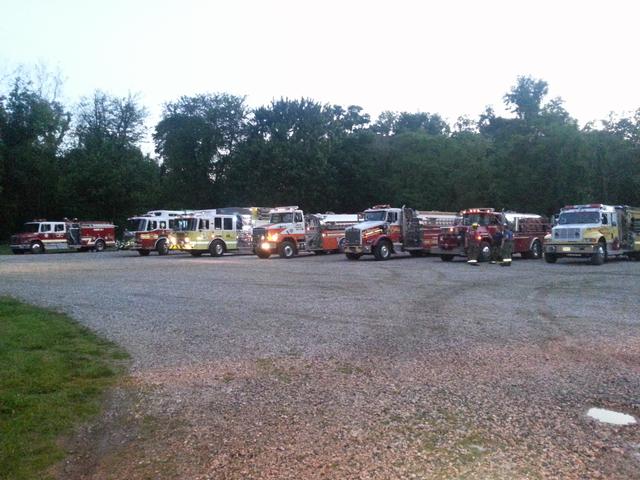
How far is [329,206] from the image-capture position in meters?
59.8

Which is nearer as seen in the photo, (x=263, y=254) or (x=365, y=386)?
(x=365, y=386)

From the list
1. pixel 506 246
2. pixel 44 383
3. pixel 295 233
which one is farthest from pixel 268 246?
pixel 44 383

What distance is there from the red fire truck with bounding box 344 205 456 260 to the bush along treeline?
13.7 meters

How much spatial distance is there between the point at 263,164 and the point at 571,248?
3515cm

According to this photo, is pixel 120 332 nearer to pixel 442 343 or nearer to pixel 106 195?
pixel 442 343

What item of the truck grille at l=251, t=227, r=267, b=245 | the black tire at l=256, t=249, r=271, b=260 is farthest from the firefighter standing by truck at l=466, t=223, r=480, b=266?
the truck grille at l=251, t=227, r=267, b=245

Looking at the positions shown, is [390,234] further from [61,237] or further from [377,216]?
[61,237]

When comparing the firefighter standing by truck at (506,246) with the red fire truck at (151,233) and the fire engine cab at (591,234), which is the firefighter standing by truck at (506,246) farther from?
the red fire truck at (151,233)

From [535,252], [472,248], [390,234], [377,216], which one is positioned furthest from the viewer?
[535,252]

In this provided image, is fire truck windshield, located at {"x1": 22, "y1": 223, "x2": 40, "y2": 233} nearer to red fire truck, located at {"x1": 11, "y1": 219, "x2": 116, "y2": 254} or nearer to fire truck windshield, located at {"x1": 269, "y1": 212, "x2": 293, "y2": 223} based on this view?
red fire truck, located at {"x1": 11, "y1": 219, "x2": 116, "y2": 254}

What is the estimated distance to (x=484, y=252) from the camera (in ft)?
89.4

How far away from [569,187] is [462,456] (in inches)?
1534

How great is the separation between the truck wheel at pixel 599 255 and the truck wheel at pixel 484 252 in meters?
4.35

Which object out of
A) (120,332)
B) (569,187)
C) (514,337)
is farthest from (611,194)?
(120,332)
